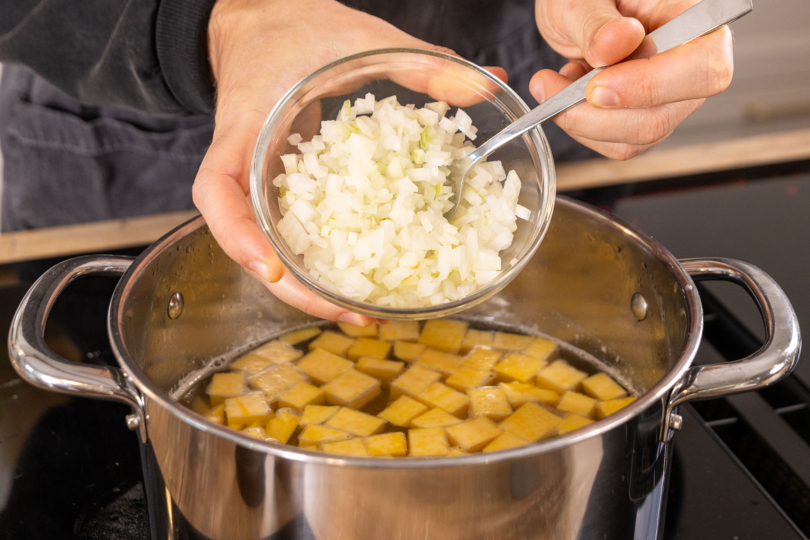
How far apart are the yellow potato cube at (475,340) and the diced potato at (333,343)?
6.3 inches

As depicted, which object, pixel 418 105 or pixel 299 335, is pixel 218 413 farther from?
pixel 418 105

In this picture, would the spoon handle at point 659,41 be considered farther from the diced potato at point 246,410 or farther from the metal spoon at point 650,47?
the diced potato at point 246,410

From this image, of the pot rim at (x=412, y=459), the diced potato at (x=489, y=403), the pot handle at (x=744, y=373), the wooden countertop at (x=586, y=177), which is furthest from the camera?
the wooden countertop at (x=586, y=177)

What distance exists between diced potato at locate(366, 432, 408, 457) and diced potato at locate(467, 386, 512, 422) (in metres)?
0.12

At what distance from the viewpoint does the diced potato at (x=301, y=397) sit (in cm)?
83

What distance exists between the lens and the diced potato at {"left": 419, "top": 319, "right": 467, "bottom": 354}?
0.95 meters

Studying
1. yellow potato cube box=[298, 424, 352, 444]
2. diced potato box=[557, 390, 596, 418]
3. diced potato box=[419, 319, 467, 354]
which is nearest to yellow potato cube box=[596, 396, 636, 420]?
diced potato box=[557, 390, 596, 418]

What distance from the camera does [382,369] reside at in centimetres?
88

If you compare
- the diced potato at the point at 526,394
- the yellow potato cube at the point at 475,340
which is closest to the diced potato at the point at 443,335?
the yellow potato cube at the point at 475,340

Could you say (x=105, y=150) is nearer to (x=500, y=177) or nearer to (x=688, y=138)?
(x=500, y=177)

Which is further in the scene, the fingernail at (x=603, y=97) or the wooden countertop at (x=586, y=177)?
the wooden countertop at (x=586, y=177)

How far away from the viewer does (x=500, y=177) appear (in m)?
0.76

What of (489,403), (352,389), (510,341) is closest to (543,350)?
(510,341)

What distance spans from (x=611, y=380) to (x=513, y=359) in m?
0.13
